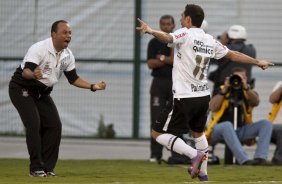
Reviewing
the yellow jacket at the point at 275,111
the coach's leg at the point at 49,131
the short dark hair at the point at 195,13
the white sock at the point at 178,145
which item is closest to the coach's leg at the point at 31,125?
the coach's leg at the point at 49,131

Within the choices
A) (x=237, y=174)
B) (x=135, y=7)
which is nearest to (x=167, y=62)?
(x=237, y=174)

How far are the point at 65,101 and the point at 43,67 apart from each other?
717 cm

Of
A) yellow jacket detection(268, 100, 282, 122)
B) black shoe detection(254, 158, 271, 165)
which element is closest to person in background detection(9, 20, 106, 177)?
black shoe detection(254, 158, 271, 165)

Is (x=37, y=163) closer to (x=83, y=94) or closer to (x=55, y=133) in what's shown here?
(x=55, y=133)

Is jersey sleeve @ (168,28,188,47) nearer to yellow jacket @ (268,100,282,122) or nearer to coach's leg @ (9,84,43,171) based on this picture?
coach's leg @ (9,84,43,171)

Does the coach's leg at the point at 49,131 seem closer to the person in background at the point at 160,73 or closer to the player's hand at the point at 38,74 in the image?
the player's hand at the point at 38,74

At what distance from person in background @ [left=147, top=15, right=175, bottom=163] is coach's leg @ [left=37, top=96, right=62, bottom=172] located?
2.89 metres

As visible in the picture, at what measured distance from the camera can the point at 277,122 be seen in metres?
16.7

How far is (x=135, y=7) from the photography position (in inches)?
818

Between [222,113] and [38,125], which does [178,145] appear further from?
[222,113]

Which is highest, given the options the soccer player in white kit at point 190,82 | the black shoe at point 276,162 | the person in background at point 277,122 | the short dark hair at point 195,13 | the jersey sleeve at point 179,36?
the short dark hair at point 195,13

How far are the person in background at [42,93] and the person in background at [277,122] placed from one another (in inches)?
135

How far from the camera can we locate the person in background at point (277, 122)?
1633cm

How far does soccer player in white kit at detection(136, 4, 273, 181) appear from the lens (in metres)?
12.8
